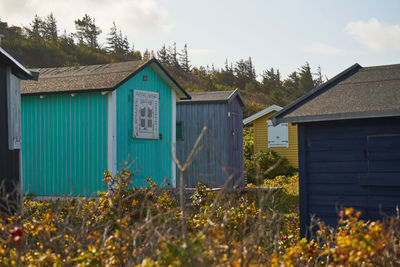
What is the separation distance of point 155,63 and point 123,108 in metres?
1.73

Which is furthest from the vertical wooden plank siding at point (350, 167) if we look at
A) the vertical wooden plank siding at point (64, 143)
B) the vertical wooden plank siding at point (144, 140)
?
→ the vertical wooden plank siding at point (64, 143)

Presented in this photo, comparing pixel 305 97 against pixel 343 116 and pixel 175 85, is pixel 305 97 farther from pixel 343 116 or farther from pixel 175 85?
pixel 175 85

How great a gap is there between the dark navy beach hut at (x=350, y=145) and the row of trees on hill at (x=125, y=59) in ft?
94.5

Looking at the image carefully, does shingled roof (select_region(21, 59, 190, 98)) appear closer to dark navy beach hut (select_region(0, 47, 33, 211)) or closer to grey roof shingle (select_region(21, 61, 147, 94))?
grey roof shingle (select_region(21, 61, 147, 94))

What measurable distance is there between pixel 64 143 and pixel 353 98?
7.77m

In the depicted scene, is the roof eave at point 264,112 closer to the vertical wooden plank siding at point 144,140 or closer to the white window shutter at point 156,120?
the vertical wooden plank siding at point 144,140

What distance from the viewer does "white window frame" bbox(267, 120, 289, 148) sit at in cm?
2981

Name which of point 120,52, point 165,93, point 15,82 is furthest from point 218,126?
point 120,52

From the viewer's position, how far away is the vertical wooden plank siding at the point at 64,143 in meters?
13.8

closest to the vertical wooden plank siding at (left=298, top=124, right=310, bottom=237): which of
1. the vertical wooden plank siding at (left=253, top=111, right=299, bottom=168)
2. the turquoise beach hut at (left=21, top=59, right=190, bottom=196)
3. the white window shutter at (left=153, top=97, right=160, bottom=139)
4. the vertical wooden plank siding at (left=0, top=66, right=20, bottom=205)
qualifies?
the vertical wooden plank siding at (left=0, top=66, right=20, bottom=205)

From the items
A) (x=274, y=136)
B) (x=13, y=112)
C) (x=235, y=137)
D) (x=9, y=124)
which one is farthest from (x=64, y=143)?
(x=274, y=136)

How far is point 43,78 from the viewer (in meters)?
15.5

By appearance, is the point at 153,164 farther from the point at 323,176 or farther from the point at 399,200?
the point at 399,200

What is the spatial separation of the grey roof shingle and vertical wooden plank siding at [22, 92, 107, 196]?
23cm
